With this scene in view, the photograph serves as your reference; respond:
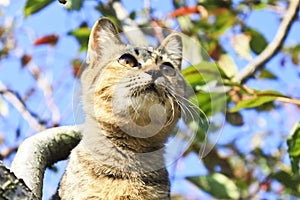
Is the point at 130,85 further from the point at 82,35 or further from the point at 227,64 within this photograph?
the point at 227,64

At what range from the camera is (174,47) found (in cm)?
314

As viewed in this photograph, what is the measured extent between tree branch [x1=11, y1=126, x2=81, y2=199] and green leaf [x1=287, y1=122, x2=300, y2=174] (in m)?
1.00

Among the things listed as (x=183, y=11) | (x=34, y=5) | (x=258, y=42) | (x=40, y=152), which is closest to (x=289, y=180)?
(x=258, y=42)

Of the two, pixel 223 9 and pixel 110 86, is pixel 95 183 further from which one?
pixel 223 9

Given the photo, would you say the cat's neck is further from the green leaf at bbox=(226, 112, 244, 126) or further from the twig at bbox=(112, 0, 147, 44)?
the green leaf at bbox=(226, 112, 244, 126)

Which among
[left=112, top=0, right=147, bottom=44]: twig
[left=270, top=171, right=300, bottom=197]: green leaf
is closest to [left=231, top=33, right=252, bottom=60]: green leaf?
[left=112, top=0, right=147, bottom=44]: twig

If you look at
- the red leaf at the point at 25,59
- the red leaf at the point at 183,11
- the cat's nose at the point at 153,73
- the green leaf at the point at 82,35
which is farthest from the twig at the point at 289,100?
the red leaf at the point at 25,59

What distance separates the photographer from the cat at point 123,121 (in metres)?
2.52

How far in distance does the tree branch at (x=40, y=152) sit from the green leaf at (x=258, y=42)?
54.5 inches

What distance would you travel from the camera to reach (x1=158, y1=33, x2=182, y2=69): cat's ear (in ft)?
10.1

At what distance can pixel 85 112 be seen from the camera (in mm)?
2836

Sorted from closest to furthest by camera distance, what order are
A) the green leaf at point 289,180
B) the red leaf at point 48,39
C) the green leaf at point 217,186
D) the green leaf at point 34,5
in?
the green leaf at point 34,5
the green leaf at point 217,186
the green leaf at point 289,180
the red leaf at point 48,39

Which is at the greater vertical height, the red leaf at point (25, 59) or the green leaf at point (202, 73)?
the green leaf at point (202, 73)

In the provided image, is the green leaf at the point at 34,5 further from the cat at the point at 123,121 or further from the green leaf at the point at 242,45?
the green leaf at the point at 242,45
